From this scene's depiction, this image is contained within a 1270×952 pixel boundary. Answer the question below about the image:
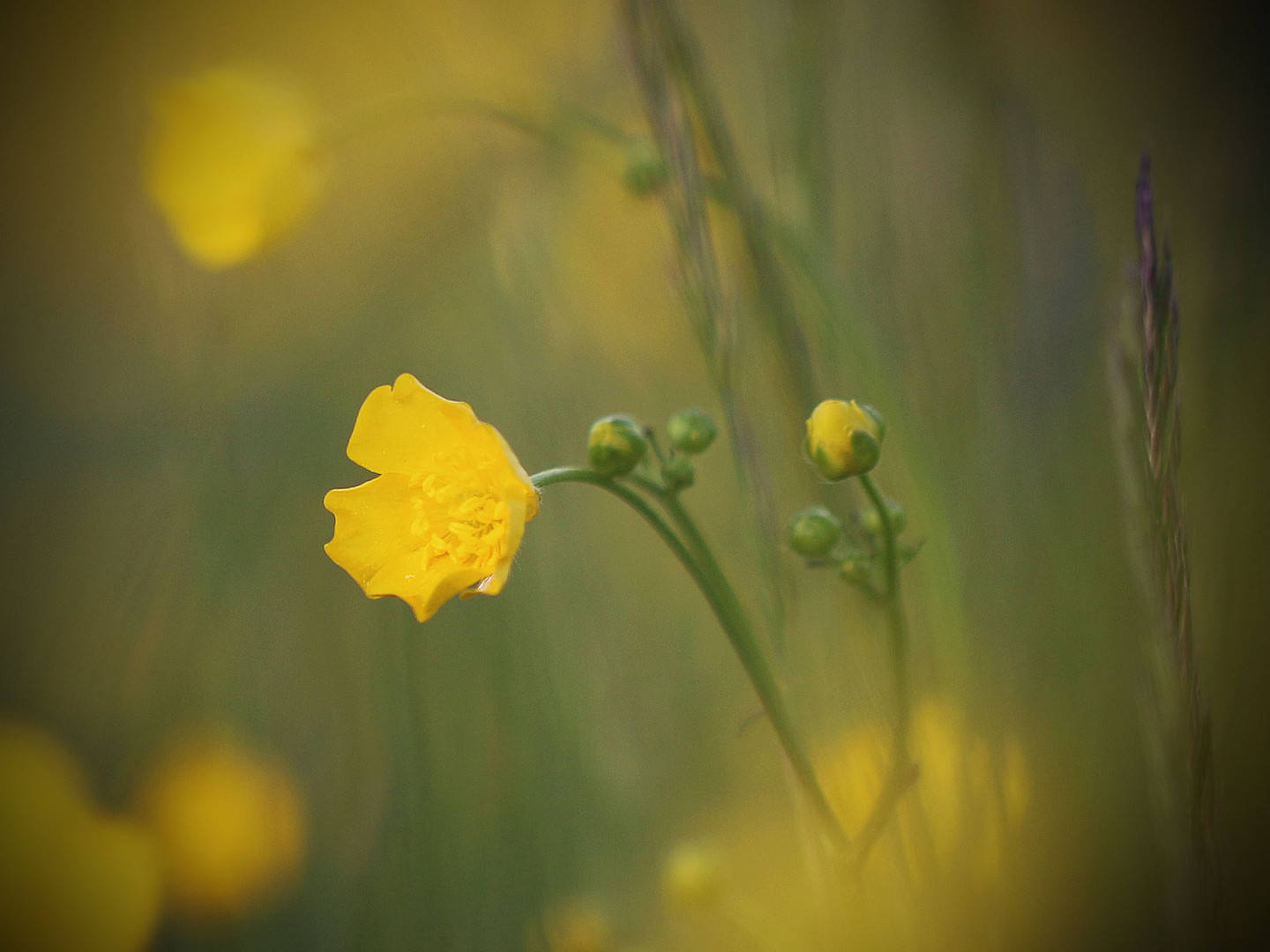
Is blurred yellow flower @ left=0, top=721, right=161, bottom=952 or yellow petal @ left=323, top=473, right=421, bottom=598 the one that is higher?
yellow petal @ left=323, top=473, right=421, bottom=598

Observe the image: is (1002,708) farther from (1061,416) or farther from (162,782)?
(162,782)

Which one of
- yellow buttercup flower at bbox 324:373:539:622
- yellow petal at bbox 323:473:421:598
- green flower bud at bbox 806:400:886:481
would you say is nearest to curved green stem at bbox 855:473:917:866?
green flower bud at bbox 806:400:886:481

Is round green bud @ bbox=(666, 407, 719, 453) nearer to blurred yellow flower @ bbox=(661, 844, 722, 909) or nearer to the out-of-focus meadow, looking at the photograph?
the out-of-focus meadow

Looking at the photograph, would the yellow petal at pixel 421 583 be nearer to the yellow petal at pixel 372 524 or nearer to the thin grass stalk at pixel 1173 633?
the yellow petal at pixel 372 524

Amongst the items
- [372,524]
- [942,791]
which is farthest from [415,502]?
[942,791]

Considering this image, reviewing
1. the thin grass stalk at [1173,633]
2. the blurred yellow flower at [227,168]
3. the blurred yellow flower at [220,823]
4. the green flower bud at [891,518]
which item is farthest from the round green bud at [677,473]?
the blurred yellow flower at [227,168]

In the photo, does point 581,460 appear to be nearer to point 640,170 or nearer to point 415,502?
point 640,170

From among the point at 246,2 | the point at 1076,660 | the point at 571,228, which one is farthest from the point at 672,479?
the point at 246,2

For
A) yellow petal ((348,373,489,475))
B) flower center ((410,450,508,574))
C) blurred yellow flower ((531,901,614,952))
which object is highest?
yellow petal ((348,373,489,475))
